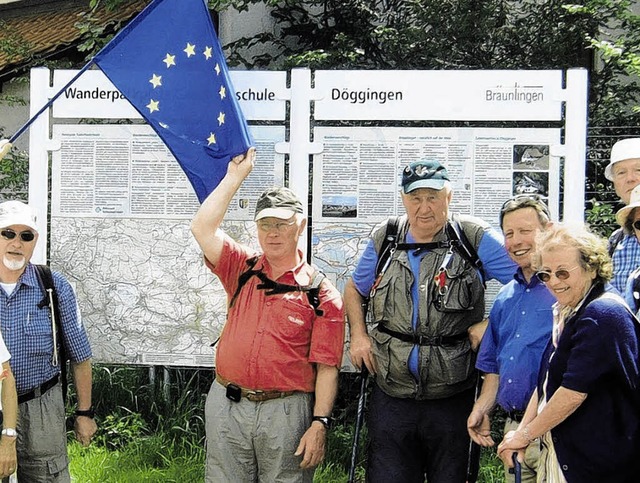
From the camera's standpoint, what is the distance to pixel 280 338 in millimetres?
4348

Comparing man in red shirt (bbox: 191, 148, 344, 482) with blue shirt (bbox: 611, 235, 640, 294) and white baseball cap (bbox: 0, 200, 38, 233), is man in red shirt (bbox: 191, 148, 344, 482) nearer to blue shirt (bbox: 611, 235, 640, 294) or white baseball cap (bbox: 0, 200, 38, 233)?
white baseball cap (bbox: 0, 200, 38, 233)

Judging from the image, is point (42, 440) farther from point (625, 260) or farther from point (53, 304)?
point (625, 260)

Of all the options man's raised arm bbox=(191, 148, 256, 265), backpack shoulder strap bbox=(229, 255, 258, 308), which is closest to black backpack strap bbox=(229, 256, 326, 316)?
backpack shoulder strap bbox=(229, 255, 258, 308)

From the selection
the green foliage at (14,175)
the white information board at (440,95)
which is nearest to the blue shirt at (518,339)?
the white information board at (440,95)

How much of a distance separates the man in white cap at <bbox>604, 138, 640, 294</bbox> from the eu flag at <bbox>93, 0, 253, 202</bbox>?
6.94ft

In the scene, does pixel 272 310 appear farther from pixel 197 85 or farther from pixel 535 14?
pixel 535 14

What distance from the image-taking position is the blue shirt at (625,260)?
427cm

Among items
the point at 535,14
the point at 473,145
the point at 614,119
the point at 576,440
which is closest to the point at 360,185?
the point at 473,145

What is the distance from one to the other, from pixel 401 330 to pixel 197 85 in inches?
76.1

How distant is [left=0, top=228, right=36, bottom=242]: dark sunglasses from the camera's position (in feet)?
15.0

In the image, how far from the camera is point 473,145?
529 centimetres

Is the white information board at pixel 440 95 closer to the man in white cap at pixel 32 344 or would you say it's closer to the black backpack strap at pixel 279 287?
the black backpack strap at pixel 279 287

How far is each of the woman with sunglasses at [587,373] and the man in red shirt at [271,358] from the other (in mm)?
1221

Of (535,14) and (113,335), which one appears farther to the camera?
(535,14)
